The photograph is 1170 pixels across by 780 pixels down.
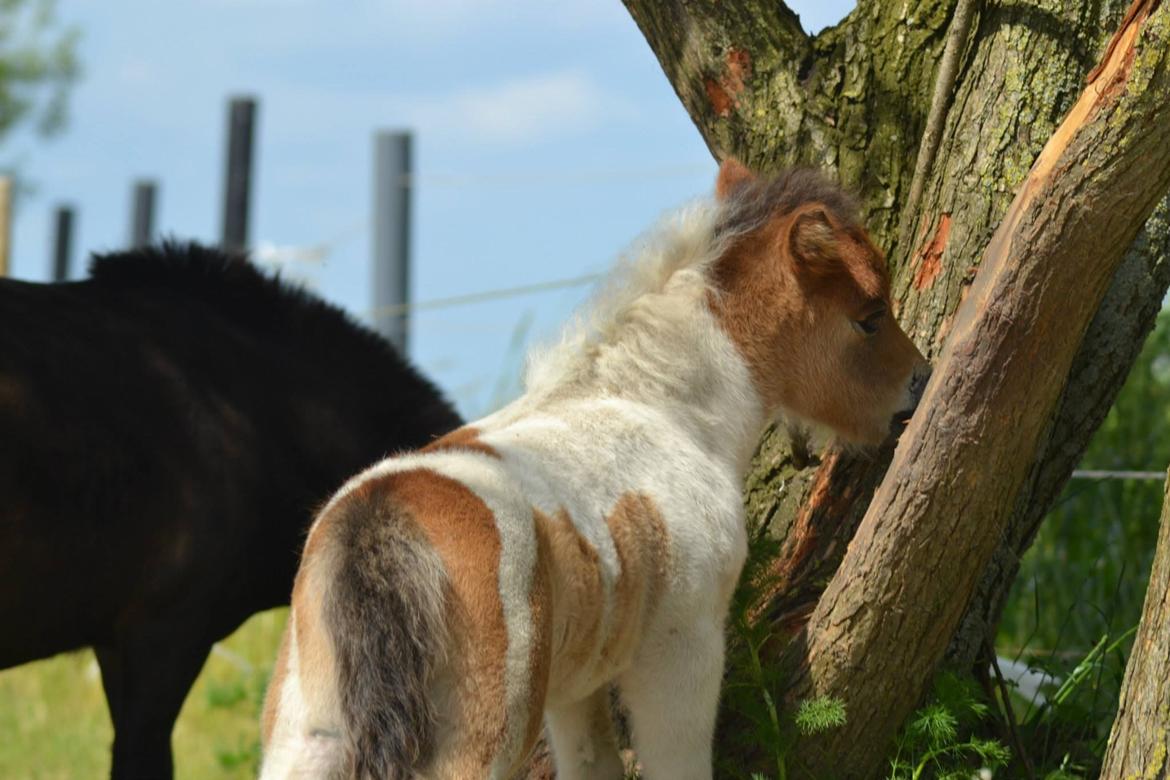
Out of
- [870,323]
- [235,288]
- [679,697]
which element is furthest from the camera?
[235,288]

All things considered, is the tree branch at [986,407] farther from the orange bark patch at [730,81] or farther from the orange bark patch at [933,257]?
the orange bark patch at [730,81]

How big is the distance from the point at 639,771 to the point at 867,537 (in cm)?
100

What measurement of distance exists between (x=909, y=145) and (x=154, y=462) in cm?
287

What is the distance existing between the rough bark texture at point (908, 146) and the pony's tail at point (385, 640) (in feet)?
5.17

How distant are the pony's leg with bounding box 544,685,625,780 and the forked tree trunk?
62 centimetres

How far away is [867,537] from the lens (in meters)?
3.65

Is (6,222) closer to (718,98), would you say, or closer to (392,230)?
(392,230)

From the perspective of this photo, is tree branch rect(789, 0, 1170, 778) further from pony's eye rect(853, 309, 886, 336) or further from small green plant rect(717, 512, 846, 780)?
pony's eye rect(853, 309, 886, 336)

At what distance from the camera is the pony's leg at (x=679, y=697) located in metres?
3.45

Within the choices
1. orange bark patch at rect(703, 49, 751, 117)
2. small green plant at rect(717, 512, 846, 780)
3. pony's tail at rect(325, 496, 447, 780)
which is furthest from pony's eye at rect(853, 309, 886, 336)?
pony's tail at rect(325, 496, 447, 780)

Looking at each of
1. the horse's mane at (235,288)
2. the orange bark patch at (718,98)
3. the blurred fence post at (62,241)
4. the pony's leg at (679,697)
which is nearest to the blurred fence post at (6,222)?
the horse's mane at (235,288)

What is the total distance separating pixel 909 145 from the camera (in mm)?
4461

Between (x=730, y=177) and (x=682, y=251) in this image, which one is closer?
(x=682, y=251)

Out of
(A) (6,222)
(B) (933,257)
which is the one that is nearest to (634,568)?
(B) (933,257)
